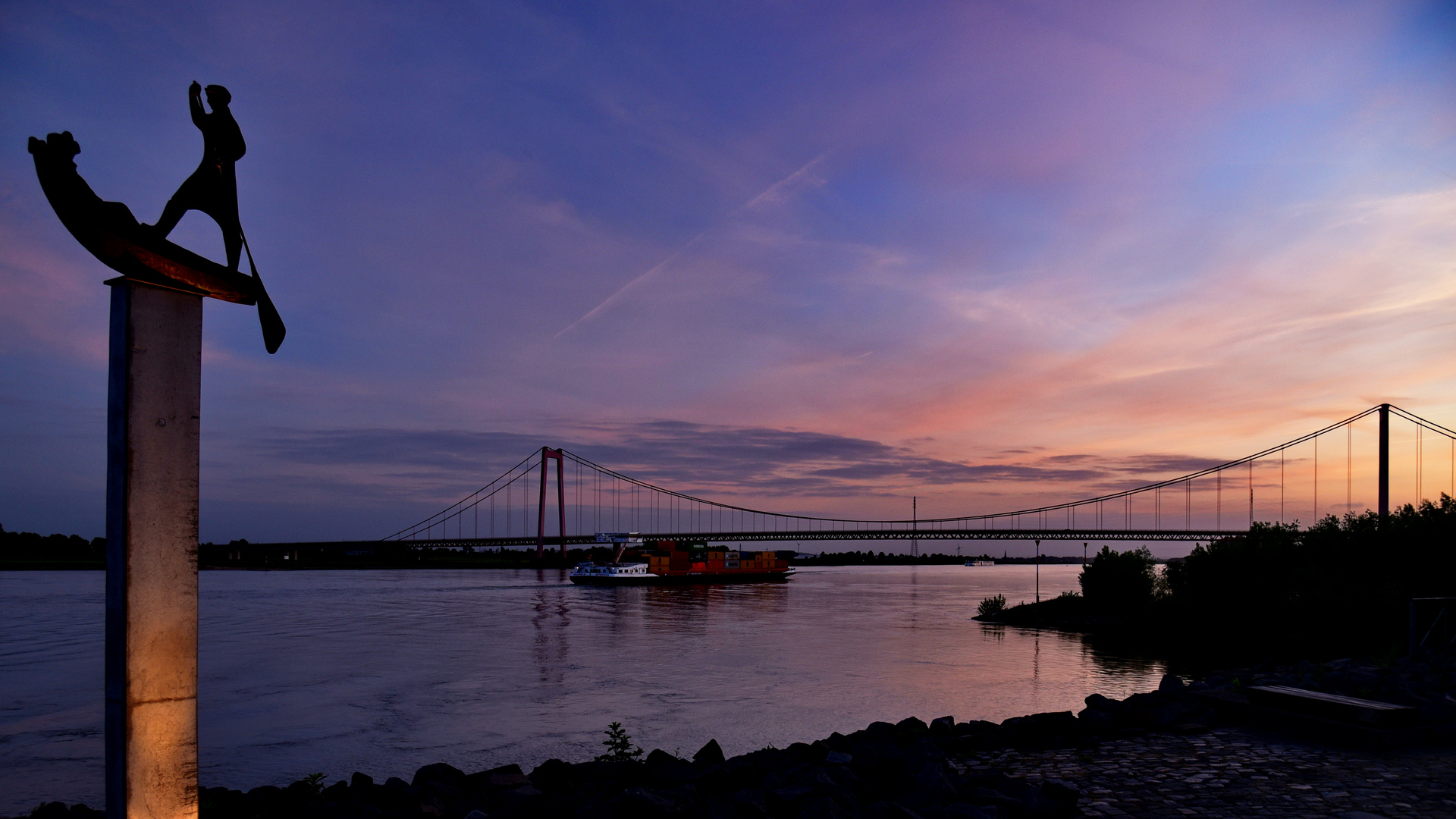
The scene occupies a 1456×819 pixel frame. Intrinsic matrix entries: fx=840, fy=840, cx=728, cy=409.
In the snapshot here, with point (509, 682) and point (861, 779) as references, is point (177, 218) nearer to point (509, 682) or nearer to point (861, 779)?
point (861, 779)

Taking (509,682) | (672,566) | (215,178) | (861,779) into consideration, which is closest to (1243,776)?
(861,779)

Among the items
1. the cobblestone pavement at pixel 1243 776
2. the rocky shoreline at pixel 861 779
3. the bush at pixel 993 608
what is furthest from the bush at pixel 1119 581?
the cobblestone pavement at pixel 1243 776

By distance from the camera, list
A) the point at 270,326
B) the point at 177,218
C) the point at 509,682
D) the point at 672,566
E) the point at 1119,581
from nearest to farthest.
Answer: the point at 177,218
the point at 270,326
the point at 509,682
the point at 1119,581
the point at 672,566

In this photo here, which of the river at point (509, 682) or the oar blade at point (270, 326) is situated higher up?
the oar blade at point (270, 326)

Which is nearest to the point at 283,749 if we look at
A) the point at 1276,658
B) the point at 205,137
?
the point at 205,137

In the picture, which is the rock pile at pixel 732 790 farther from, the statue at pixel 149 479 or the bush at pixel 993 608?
the bush at pixel 993 608

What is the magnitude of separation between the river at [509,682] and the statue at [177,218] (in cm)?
939

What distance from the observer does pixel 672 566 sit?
8119 cm

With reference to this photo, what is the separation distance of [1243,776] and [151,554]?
24.3 ft

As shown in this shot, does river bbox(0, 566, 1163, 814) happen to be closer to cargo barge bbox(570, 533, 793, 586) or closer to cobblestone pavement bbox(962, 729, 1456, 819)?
cobblestone pavement bbox(962, 729, 1456, 819)

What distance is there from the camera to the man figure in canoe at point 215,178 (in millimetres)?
3816

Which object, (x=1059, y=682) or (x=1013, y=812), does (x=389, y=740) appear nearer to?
(x=1013, y=812)

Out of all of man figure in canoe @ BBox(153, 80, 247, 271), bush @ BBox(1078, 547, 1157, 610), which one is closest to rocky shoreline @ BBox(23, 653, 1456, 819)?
man figure in canoe @ BBox(153, 80, 247, 271)

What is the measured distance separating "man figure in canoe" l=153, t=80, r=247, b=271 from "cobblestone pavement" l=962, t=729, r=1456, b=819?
6298 mm
